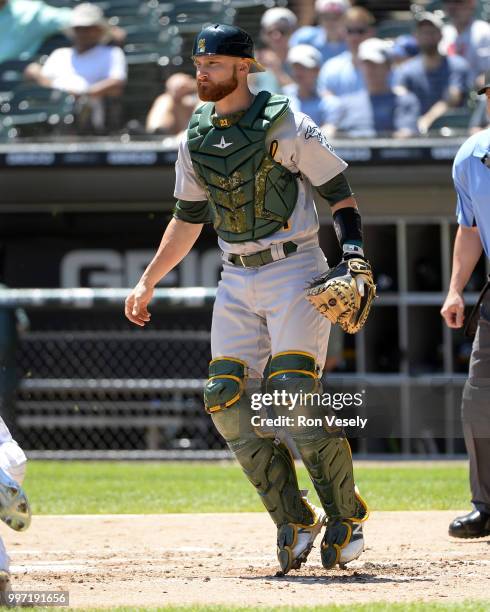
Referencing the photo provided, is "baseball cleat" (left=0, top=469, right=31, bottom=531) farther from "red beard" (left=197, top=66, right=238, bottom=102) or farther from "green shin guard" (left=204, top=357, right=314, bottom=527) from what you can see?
"red beard" (left=197, top=66, right=238, bottom=102)

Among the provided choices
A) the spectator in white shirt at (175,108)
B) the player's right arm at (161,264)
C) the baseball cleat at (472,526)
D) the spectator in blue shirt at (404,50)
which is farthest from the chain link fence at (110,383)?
the player's right arm at (161,264)

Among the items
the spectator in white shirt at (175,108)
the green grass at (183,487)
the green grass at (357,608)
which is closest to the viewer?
the green grass at (357,608)

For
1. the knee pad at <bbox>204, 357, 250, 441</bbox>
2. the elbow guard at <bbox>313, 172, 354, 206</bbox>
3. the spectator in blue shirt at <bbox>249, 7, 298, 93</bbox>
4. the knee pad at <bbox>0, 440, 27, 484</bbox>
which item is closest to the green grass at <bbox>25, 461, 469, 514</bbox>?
the knee pad at <bbox>204, 357, 250, 441</bbox>

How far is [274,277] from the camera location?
438 centimetres

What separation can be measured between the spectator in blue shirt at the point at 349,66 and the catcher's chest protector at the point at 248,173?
7.25m

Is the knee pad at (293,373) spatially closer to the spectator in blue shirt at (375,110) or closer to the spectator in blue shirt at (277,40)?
the spectator in blue shirt at (375,110)

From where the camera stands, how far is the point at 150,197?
40.0 feet

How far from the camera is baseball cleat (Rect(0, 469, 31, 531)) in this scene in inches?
137

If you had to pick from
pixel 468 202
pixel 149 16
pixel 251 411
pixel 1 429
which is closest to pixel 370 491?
pixel 468 202

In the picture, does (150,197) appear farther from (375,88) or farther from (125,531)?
(125,531)

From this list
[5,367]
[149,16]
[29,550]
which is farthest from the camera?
[149,16]

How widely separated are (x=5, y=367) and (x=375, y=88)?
4.22 metres

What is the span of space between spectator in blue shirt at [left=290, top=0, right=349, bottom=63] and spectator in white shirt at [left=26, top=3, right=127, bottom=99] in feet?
5.91

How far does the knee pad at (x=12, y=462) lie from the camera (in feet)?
11.9
